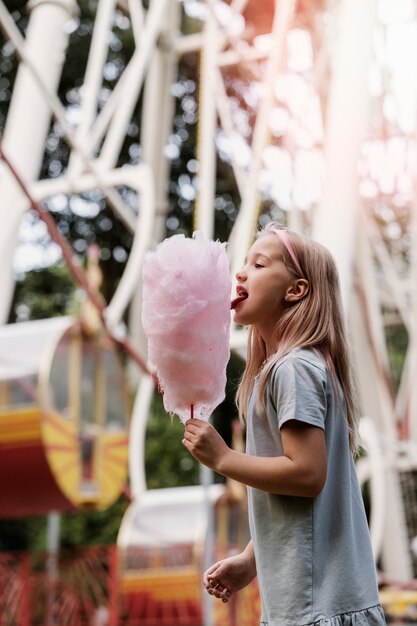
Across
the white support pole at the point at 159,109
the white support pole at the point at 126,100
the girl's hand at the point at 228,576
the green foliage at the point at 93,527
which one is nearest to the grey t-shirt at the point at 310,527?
the girl's hand at the point at 228,576

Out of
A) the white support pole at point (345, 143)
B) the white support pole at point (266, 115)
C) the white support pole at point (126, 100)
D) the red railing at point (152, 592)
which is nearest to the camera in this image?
the white support pole at point (345, 143)

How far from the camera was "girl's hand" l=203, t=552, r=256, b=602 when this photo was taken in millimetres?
2127

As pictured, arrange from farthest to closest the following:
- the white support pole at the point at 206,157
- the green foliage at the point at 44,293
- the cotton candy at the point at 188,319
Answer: the green foliage at the point at 44,293 < the white support pole at the point at 206,157 < the cotton candy at the point at 188,319

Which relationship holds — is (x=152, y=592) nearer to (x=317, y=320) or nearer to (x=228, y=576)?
(x=228, y=576)

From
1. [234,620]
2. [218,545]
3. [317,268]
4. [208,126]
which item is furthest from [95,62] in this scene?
[317,268]

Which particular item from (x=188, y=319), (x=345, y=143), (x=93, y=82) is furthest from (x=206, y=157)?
(x=188, y=319)

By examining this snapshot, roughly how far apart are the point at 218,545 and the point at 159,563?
29.1 inches

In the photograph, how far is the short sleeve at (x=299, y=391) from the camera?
193cm

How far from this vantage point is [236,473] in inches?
75.9

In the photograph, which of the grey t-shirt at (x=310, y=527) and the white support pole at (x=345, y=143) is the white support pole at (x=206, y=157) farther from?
the grey t-shirt at (x=310, y=527)

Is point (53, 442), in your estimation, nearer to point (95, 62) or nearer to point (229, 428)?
point (95, 62)

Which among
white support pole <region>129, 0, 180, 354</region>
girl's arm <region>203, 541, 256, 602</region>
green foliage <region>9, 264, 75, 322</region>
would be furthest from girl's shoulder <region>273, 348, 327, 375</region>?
green foliage <region>9, 264, 75, 322</region>

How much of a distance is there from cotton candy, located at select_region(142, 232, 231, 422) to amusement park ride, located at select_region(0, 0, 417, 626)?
3.89m

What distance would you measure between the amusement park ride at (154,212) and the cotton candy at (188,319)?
12.8 feet
